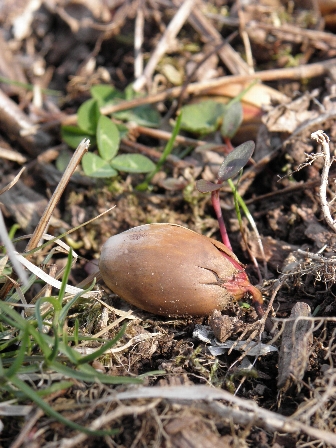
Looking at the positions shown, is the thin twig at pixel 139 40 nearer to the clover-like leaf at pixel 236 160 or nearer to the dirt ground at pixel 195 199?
the dirt ground at pixel 195 199

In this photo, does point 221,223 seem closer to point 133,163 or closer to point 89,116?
point 133,163

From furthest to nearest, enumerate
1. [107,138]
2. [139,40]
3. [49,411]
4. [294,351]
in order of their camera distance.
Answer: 1. [139,40]
2. [107,138]
3. [294,351]
4. [49,411]

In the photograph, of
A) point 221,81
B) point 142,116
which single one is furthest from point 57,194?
point 221,81

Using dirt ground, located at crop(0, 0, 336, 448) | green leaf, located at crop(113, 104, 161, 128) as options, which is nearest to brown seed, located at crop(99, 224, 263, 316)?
dirt ground, located at crop(0, 0, 336, 448)

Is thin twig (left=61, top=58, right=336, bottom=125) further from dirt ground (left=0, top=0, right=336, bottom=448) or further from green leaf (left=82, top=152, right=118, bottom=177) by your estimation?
green leaf (left=82, top=152, right=118, bottom=177)

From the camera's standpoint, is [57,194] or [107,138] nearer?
[57,194]

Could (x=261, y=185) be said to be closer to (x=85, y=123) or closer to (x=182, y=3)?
(x=85, y=123)
